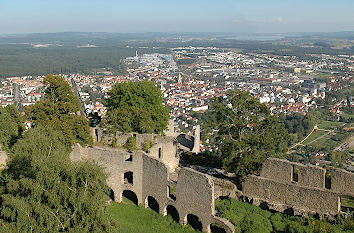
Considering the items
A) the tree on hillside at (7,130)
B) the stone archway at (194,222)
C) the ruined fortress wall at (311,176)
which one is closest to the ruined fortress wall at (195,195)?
the stone archway at (194,222)

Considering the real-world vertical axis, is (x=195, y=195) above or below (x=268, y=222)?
above

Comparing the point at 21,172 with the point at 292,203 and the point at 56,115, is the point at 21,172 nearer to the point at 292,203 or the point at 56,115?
the point at 56,115

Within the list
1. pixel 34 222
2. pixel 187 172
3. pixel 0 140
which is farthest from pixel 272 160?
pixel 0 140

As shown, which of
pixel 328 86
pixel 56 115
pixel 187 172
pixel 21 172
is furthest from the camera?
pixel 328 86

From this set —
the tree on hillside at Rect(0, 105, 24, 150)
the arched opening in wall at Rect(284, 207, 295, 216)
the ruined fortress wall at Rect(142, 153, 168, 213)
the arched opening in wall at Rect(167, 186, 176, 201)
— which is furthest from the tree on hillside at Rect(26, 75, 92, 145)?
the arched opening in wall at Rect(284, 207, 295, 216)

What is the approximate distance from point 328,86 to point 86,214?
123m

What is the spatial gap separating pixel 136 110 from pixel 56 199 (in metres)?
12.1

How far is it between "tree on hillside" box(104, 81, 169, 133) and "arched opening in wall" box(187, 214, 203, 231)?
8.09 meters

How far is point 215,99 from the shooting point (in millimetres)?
20969

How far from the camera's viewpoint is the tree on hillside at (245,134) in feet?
63.8

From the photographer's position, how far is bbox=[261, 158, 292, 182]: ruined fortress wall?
59.8 feet

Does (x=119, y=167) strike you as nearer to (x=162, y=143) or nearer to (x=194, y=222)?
(x=162, y=143)

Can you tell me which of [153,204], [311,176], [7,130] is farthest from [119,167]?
[7,130]

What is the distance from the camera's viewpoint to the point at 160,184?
59.6ft
